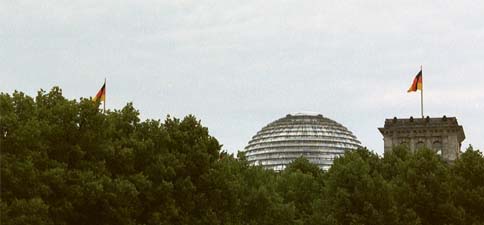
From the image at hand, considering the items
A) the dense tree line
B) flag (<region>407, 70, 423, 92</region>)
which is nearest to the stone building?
flag (<region>407, 70, 423, 92</region>)

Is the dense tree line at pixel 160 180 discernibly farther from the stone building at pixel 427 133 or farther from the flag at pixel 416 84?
the stone building at pixel 427 133

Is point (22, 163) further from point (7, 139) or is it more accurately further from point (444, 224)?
point (444, 224)

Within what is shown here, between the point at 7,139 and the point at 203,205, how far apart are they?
1544 cm

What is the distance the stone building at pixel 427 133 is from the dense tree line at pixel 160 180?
77508 mm

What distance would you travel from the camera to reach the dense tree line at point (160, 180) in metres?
66.6

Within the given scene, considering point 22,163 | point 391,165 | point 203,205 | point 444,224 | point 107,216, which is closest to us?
point 22,163

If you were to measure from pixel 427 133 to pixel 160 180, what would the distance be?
354ft

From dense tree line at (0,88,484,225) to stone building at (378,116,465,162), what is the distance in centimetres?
7751

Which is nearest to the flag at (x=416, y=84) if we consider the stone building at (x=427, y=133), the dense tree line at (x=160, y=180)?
the dense tree line at (x=160, y=180)

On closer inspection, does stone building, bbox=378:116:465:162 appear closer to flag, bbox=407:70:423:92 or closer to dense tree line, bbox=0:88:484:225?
flag, bbox=407:70:423:92

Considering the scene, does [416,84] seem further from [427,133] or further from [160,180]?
[160,180]

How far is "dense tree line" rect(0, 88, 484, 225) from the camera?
66625 millimetres

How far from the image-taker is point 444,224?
87750mm

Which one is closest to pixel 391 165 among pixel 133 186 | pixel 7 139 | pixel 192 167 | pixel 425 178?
pixel 425 178
